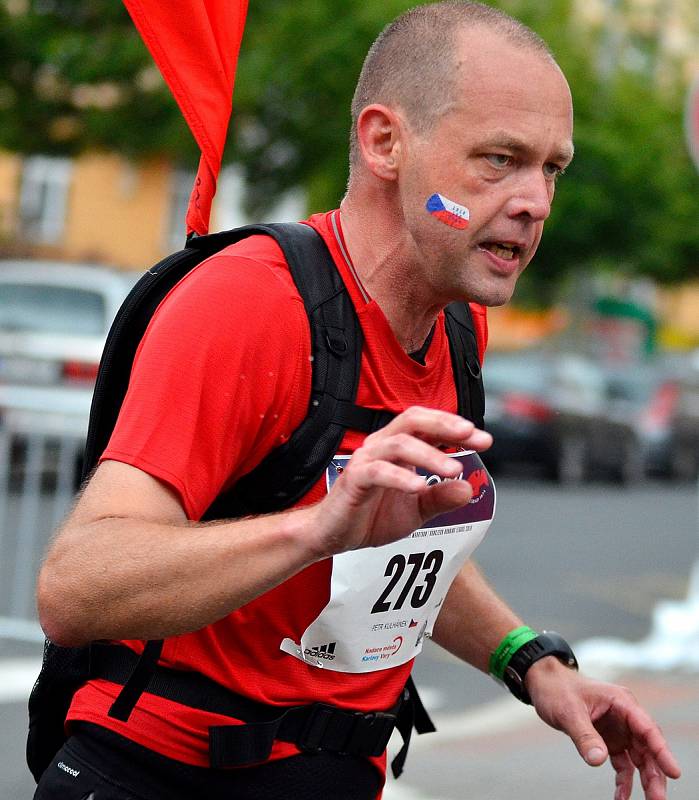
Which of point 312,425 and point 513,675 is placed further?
point 513,675

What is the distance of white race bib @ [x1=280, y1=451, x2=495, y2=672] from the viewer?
2.31 metres

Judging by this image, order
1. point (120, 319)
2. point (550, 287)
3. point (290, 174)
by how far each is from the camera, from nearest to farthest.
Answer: point (120, 319), point (290, 174), point (550, 287)

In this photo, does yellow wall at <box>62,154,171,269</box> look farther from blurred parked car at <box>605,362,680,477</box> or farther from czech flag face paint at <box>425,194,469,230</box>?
czech flag face paint at <box>425,194,469,230</box>

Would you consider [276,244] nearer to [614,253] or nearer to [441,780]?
[441,780]

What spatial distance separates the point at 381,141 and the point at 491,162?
20 cm

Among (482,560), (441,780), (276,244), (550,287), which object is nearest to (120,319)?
(276,244)

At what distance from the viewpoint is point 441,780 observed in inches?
221

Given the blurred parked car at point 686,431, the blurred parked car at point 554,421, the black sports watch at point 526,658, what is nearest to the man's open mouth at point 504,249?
the black sports watch at point 526,658

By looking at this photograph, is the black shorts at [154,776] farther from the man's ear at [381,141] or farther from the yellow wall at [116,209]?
the yellow wall at [116,209]

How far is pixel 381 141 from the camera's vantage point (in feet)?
7.91

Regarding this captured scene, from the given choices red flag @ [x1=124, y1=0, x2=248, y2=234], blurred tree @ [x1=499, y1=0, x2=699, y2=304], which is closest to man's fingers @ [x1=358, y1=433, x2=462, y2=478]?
red flag @ [x1=124, y1=0, x2=248, y2=234]

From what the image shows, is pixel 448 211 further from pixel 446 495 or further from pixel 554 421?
pixel 554 421

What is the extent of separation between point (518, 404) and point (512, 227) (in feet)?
56.6

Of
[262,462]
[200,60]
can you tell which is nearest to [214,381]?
[262,462]
